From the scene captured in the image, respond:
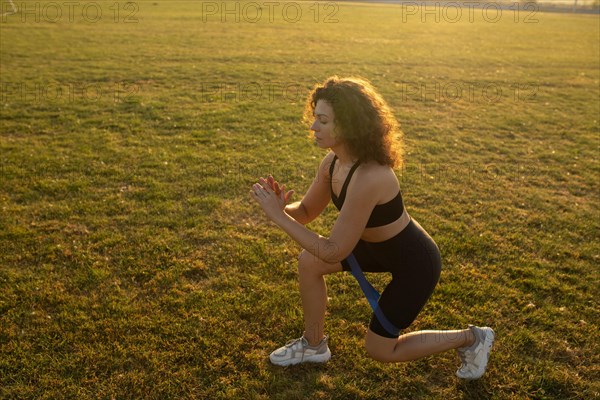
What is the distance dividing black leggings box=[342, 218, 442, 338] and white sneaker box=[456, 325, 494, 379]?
557mm

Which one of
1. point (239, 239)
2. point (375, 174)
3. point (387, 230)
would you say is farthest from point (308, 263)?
point (239, 239)

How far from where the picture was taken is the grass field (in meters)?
3.46

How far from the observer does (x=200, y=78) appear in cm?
1309

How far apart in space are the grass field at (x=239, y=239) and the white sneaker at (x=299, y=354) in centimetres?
7

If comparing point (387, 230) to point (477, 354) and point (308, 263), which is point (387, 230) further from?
point (477, 354)

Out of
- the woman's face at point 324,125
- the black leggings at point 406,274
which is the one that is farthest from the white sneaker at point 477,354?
the woman's face at point 324,125

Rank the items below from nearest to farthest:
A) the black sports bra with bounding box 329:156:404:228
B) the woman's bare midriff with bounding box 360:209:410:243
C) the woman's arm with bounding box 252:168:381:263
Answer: the woman's arm with bounding box 252:168:381:263, the black sports bra with bounding box 329:156:404:228, the woman's bare midriff with bounding box 360:209:410:243

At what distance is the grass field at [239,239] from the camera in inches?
136

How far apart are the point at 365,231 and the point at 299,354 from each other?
105 centimetres

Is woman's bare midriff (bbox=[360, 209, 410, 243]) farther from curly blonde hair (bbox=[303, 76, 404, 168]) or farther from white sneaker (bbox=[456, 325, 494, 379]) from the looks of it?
white sneaker (bbox=[456, 325, 494, 379])

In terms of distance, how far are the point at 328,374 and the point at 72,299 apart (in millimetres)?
2160

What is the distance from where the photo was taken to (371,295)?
123 inches

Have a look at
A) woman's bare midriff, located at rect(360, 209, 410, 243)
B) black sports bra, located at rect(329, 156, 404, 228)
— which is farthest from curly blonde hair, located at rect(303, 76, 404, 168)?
woman's bare midriff, located at rect(360, 209, 410, 243)

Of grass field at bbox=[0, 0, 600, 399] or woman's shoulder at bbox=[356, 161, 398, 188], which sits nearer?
woman's shoulder at bbox=[356, 161, 398, 188]
